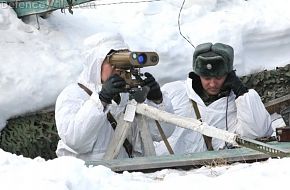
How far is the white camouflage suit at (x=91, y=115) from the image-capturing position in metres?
4.06

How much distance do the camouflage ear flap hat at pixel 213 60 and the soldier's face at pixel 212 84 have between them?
0.04 metres

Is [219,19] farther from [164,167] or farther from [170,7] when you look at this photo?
[164,167]

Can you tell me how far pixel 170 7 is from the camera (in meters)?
8.00

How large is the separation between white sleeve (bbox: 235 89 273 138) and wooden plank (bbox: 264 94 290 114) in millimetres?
1599

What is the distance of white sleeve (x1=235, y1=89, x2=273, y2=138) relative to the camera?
4.66 m

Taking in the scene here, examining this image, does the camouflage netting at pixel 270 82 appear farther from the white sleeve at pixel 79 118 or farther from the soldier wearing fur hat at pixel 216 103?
the white sleeve at pixel 79 118

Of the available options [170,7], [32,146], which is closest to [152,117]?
[32,146]

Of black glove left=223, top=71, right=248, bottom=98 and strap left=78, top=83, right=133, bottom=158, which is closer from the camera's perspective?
strap left=78, top=83, right=133, bottom=158

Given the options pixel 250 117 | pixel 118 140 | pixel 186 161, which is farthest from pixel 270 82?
pixel 186 161

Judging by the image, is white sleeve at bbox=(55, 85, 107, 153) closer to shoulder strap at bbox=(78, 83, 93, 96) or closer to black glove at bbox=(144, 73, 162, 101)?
shoulder strap at bbox=(78, 83, 93, 96)

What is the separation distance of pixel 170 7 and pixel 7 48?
88.1 inches

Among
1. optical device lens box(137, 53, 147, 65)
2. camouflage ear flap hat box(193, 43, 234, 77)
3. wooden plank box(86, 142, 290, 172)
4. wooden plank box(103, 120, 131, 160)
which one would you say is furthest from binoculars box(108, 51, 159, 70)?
camouflage ear flap hat box(193, 43, 234, 77)

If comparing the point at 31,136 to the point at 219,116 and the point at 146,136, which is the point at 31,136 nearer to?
the point at 219,116

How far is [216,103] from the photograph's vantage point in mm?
4812
